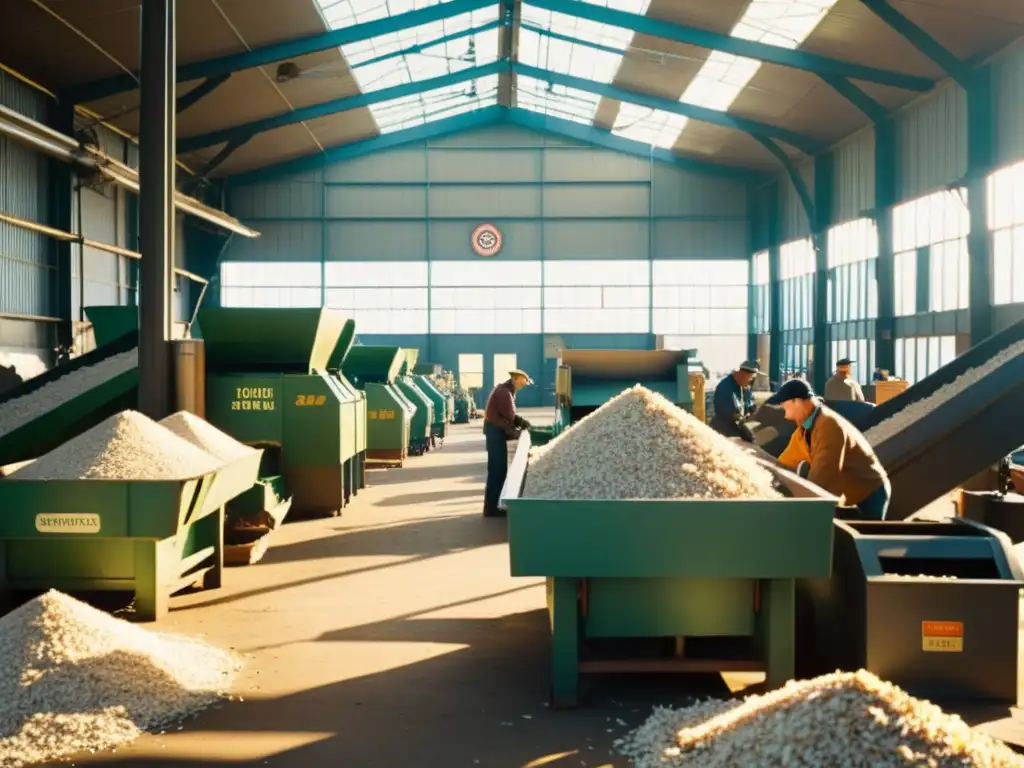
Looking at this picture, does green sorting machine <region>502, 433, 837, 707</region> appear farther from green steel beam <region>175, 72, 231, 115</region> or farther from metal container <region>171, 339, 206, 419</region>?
green steel beam <region>175, 72, 231, 115</region>

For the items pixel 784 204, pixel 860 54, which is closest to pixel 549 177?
pixel 784 204

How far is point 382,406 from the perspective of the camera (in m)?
14.0

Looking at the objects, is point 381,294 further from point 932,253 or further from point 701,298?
point 932,253

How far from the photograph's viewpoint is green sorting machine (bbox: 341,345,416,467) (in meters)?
14.0

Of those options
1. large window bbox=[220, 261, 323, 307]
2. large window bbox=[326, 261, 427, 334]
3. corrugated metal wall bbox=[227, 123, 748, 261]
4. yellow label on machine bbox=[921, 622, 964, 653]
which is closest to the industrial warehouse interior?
yellow label on machine bbox=[921, 622, 964, 653]

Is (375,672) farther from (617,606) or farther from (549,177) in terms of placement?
(549,177)

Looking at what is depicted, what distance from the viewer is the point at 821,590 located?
498cm

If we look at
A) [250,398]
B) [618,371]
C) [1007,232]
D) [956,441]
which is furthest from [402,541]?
[1007,232]

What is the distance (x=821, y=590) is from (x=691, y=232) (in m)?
25.5

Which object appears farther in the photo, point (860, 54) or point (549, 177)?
point (549, 177)

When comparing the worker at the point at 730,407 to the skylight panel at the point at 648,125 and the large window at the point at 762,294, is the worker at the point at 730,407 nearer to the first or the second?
the skylight panel at the point at 648,125

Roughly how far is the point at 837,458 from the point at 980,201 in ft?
43.5

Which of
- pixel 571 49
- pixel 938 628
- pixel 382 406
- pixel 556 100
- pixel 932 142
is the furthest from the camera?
pixel 556 100

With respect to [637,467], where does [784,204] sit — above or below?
above
